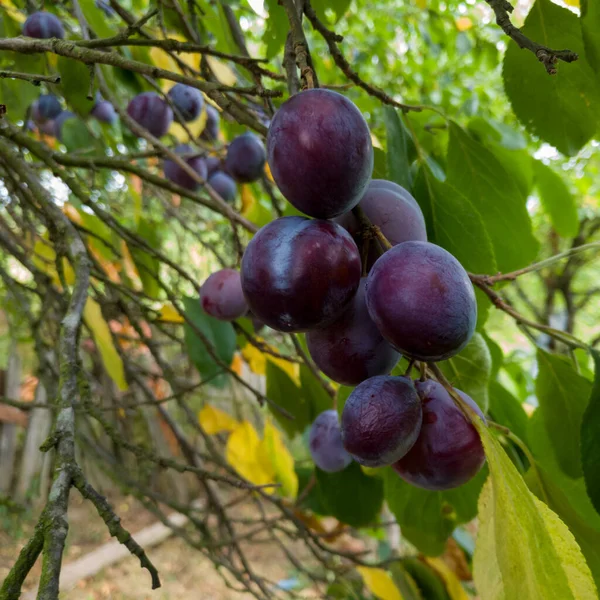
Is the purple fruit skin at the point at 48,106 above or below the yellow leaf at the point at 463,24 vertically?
below

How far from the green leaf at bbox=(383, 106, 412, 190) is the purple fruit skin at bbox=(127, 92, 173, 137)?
1.95ft

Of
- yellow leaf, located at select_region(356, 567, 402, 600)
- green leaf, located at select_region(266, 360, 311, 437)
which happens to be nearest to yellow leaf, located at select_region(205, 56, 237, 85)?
green leaf, located at select_region(266, 360, 311, 437)

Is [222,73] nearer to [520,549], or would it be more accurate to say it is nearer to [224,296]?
[224,296]

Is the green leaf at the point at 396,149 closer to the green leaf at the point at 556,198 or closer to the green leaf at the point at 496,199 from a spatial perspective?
the green leaf at the point at 496,199

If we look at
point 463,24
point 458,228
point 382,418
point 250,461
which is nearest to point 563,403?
point 458,228

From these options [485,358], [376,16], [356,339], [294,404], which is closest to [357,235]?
[356,339]

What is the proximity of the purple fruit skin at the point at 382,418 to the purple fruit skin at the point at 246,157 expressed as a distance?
702 mm

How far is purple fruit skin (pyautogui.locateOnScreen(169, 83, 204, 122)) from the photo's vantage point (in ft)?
3.40

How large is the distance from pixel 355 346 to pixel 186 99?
2.70 ft

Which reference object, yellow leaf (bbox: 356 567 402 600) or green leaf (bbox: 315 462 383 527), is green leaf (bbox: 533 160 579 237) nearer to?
green leaf (bbox: 315 462 383 527)

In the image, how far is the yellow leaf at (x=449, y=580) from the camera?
40.6 inches

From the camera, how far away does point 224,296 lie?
0.76 metres

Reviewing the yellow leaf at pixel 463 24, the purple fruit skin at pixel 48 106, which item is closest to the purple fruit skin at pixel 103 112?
the purple fruit skin at pixel 48 106

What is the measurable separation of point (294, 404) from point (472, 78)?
356 cm
